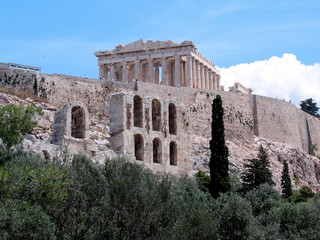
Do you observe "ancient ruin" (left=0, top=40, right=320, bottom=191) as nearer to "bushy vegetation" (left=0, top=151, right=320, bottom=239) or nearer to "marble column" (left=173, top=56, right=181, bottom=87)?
"marble column" (left=173, top=56, right=181, bottom=87)

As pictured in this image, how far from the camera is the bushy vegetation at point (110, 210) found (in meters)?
19.3

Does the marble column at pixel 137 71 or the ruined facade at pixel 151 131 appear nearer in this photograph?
the ruined facade at pixel 151 131

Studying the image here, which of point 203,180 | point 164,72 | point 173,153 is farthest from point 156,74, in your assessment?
point 173,153

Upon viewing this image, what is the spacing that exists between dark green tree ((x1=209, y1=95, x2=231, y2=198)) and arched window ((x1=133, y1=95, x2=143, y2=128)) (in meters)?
4.46

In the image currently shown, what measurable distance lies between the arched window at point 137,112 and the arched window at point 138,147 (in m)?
0.69

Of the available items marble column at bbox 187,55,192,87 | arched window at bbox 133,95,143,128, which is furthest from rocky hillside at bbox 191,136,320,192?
arched window at bbox 133,95,143,128

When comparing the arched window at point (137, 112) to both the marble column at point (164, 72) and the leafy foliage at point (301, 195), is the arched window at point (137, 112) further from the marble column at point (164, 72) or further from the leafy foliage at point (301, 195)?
the marble column at point (164, 72)

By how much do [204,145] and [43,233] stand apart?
3611 centimetres

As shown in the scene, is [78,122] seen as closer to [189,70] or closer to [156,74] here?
[189,70]

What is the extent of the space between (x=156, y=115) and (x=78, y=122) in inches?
240

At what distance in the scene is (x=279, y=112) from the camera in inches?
2835

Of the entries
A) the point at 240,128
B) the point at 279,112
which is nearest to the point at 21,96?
the point at 240,128

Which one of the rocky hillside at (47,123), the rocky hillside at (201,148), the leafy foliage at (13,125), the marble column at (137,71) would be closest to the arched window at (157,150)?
the rocky hillside at (47,123)

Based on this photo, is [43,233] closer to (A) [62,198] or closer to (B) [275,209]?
(A) [62,198]
